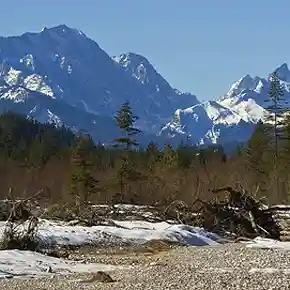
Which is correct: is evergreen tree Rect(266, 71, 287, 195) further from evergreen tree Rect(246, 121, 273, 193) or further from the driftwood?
the driftwood

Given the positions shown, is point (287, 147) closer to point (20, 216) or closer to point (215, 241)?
point (215, 241)

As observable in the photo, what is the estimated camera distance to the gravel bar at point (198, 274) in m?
12.4

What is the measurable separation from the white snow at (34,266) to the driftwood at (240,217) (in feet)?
29.4

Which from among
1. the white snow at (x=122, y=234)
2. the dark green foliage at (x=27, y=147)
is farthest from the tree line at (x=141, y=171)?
the white snow at (x=122, y=234)

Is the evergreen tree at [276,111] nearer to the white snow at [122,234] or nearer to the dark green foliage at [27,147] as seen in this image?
the dark green foliage at [27,147]

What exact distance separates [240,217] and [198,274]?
1088 cm

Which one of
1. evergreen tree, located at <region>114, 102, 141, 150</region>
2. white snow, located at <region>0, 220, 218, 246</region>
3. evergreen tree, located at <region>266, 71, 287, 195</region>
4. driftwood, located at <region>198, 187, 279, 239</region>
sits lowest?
white snow, located at <region>0, 220, 218, 246</region>

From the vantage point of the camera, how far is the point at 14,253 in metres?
15.9

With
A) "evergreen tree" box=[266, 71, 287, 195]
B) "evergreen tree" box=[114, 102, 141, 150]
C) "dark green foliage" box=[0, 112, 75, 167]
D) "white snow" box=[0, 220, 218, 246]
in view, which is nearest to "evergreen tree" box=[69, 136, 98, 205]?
"evergreen tree" box=[114, 102, 141, 150]

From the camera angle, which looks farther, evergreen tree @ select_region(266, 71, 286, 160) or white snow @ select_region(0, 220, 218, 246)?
evergreen tree @ select_region(266, 71, 286, 160)

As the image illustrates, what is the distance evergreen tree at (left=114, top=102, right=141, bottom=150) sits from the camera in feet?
173

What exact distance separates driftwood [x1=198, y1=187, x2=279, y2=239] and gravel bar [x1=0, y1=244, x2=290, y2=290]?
6313mm

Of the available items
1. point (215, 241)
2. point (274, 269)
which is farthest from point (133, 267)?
point (215, 241)

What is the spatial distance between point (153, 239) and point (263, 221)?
5.12m
